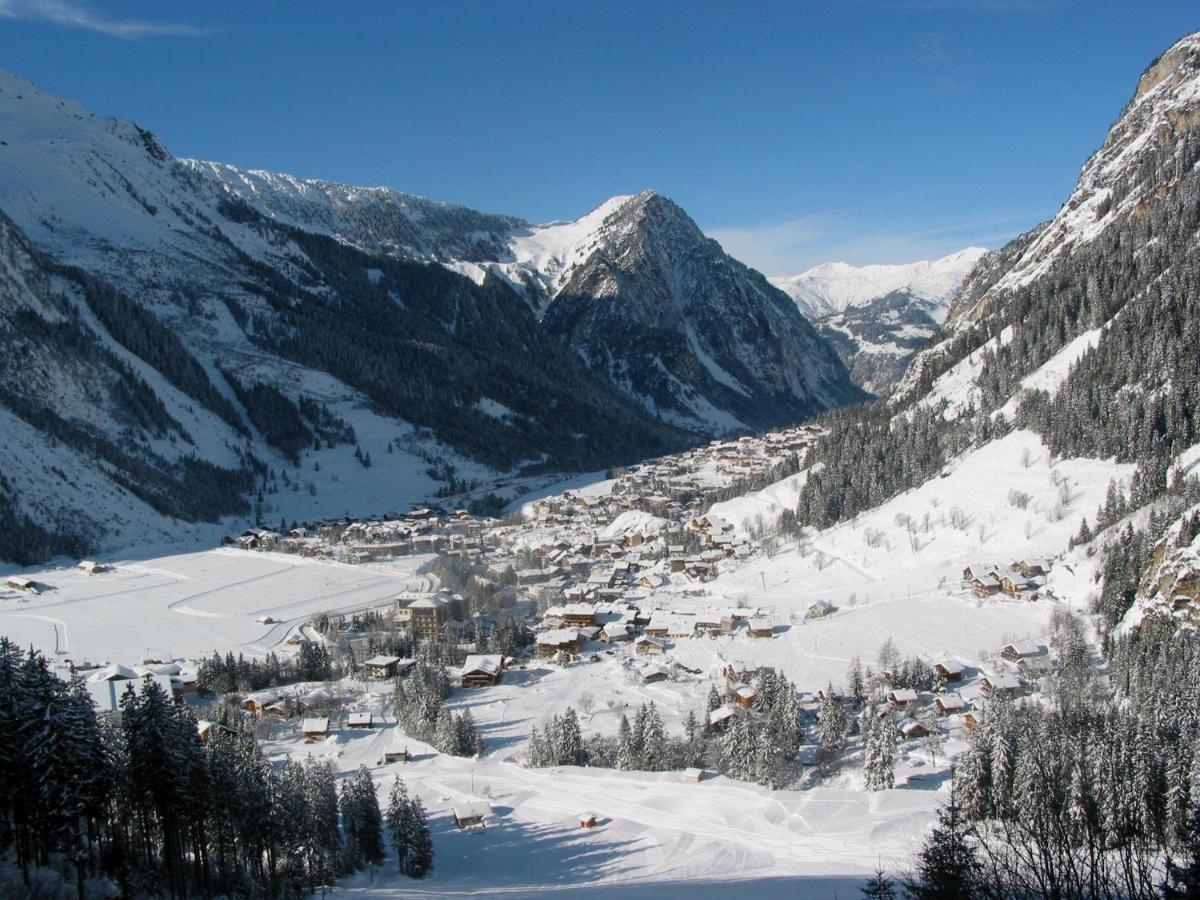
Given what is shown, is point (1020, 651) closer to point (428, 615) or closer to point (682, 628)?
point (682, 628)

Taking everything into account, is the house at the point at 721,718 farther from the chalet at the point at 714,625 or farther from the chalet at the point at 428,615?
the chalet at the point at 428,615

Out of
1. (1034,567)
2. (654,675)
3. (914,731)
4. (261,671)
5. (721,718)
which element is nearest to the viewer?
(914,731)

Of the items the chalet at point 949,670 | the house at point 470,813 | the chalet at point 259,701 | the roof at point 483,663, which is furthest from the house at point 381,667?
the chalet at point 949,670

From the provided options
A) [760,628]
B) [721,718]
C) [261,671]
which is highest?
[261,671]

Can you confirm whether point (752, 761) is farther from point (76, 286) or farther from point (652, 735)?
point (76, 286)

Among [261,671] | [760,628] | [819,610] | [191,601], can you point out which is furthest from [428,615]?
[819,610]

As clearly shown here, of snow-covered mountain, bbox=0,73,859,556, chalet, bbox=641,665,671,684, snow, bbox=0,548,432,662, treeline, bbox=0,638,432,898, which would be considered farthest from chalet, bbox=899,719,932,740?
snow-covered mountain, bbox=0,73,859,556
